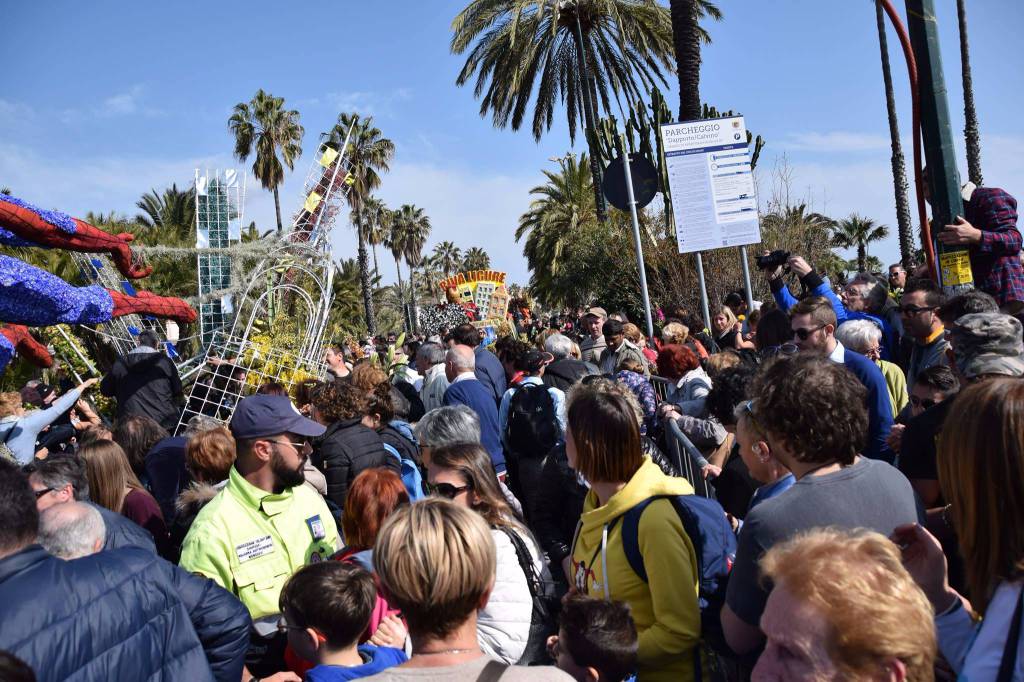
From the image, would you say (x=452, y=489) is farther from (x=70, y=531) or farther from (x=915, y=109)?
(x=915, y=109)

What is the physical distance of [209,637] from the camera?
2680mm

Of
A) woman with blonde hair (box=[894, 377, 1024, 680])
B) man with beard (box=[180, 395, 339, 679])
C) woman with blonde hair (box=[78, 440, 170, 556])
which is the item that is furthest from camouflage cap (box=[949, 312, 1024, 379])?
woman with blonde hair (box=[78, 440, 170, 556])

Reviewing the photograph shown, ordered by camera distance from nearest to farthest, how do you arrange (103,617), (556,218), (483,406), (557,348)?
(103,617), (483,406), (557,348), (556,218)

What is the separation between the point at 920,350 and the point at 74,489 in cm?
508

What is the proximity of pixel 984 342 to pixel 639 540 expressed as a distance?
1.91 metres

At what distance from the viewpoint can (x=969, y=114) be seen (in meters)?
21.8

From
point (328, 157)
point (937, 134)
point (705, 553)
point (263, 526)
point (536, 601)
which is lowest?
point (536, 601)

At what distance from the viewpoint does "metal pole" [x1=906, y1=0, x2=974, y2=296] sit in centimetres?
426

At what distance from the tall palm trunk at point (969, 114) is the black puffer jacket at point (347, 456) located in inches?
770

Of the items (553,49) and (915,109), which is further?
(553,49)

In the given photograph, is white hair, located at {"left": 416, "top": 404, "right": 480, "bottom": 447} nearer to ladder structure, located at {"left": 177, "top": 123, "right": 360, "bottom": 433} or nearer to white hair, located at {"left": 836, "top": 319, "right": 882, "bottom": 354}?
white hair, located at {"left": 836, "top": 319, "right": 882, "bottom": 354}

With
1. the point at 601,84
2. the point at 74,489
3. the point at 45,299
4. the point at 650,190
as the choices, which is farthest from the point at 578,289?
the point at 74,489

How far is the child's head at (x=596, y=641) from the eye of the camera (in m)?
2.37

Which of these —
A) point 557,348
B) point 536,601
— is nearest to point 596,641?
point 536,601
